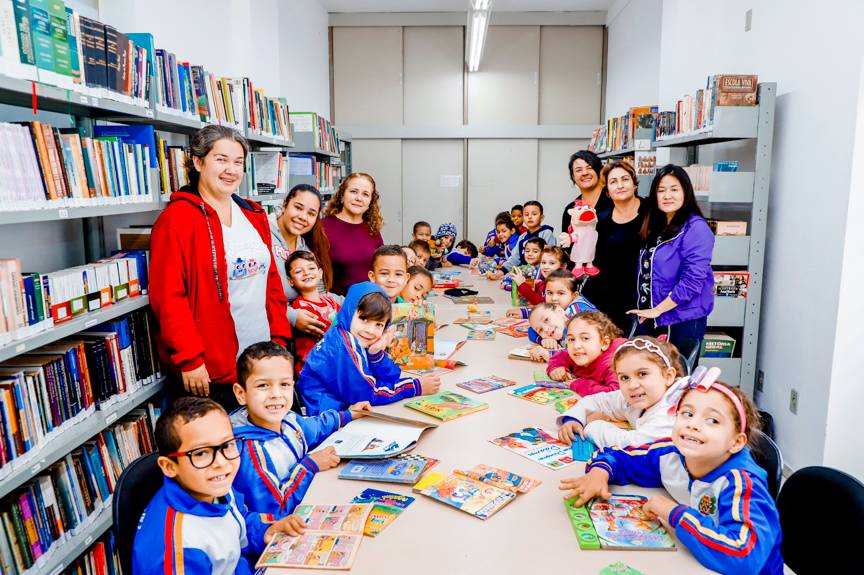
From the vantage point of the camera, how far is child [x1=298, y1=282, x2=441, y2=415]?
2229mm

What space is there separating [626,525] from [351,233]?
97.6 inches

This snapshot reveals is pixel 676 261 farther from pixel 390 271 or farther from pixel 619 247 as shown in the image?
pixel 390 271

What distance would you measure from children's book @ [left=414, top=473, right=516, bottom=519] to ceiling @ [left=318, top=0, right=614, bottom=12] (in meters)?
7.40

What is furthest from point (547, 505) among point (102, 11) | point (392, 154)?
point (392, 154)

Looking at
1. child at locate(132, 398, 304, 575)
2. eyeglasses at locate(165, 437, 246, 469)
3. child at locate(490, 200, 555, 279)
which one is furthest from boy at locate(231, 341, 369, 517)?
child at locate(490, 200, 555, 279)

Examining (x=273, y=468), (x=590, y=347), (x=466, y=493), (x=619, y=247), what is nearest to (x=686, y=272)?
(x=619, y=247)

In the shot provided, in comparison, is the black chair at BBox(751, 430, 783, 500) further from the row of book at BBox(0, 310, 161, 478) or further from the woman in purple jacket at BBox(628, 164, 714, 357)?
the row of book at BBox(0, 310, 161, 478)

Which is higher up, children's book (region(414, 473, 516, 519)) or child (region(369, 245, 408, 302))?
child (region(369, 245, 408, 302))

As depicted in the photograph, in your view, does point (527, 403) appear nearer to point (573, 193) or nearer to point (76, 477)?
point (76, 477)

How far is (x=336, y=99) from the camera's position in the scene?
28.3ft

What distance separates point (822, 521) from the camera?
1.46 metres

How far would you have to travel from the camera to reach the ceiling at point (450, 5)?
25.7 feet

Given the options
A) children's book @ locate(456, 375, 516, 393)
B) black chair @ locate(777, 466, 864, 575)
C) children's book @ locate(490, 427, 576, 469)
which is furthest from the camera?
children's book @ locate(456, 375, 516, 393)

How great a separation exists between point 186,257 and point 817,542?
7.20 ft
